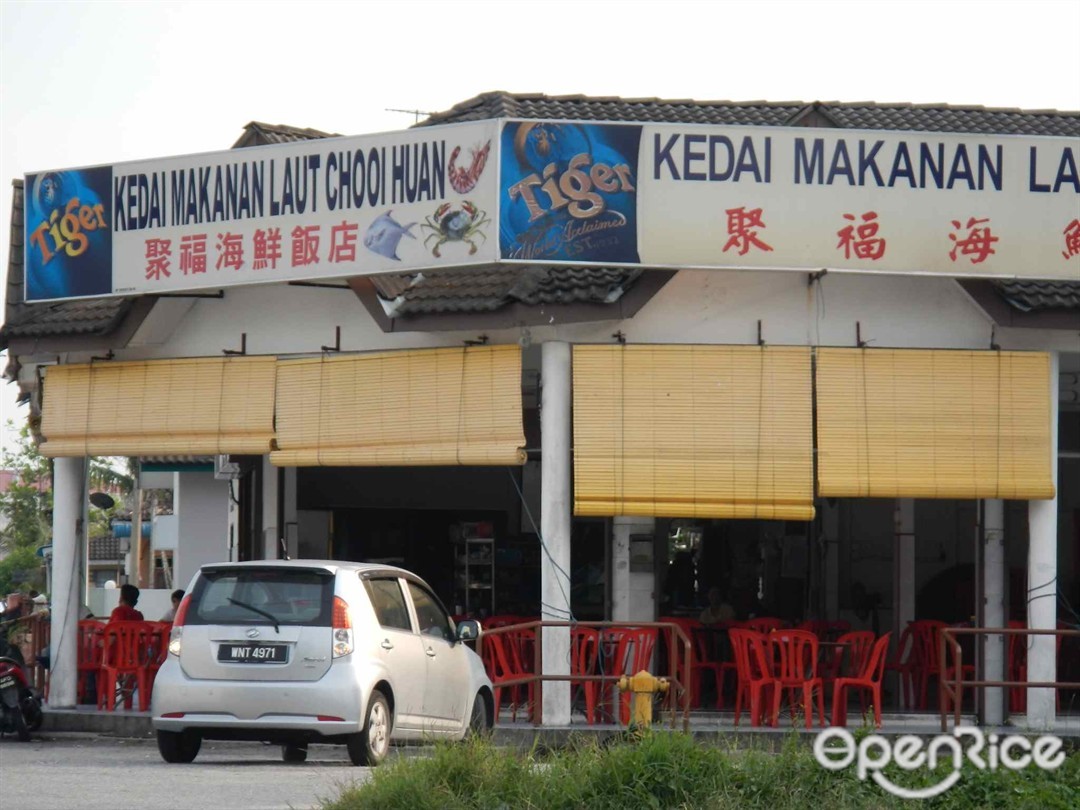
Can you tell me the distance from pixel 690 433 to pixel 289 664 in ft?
16.3

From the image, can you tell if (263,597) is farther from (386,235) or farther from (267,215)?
(267,215)

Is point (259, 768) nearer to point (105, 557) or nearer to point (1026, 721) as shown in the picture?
point (1026, 721)

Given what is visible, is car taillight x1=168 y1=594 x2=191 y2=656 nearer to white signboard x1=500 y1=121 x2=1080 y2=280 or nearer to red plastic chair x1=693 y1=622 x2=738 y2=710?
white signboard x1=500 y1=121 x2=1080 y2=280

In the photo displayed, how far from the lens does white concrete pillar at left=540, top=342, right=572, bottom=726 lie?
53.0ft

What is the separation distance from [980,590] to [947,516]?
16.9 ft

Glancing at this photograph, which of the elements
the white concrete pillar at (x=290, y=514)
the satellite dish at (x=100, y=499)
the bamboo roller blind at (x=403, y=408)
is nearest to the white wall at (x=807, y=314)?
the bamboo roller blind at (x=403, y=408)

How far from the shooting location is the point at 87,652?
18734 mm

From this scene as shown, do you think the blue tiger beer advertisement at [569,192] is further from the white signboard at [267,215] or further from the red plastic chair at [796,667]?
the red plastic chair at [796,667]

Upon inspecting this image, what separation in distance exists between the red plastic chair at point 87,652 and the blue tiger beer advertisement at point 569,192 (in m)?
6.61

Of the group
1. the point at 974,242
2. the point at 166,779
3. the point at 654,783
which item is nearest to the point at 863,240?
the point at 974,242

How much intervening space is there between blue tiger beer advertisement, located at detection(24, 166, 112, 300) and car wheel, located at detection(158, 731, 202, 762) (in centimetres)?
585

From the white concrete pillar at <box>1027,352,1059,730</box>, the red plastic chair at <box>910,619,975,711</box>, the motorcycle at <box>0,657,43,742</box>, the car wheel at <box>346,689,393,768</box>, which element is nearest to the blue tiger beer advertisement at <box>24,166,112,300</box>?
the motorcycle at <box>0,657,43,742</box>

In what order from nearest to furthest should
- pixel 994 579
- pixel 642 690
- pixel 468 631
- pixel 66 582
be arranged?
pixel 642 690, pixel 468 631, pixel 994 579, pixel 66 582

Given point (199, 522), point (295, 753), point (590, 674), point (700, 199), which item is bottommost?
point (295, 753)
